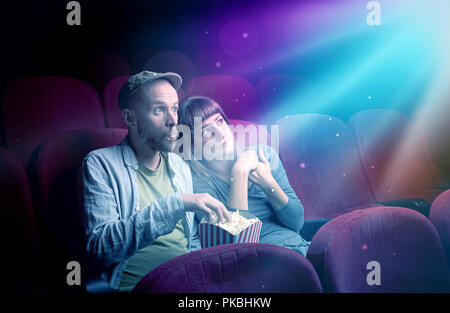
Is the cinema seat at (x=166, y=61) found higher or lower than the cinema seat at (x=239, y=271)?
higher

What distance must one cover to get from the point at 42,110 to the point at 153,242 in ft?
1.66

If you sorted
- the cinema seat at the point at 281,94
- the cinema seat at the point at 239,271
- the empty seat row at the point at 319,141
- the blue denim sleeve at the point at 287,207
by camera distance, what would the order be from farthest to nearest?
the cinema seat at the point at 281,94
the empty seat row at the point at 319,141
the blue denim sleeve at the point at 287,207
the cinema seat at the point at 239,271

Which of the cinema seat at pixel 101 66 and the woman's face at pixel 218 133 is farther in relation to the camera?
the cinema seat at pixel 101 66

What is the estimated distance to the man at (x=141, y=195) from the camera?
1.81 feet

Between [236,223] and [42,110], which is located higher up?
[42,110]

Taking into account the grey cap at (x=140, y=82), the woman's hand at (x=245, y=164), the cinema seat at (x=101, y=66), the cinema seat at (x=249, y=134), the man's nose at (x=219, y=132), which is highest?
the cinema seat at (x=101, y=66)

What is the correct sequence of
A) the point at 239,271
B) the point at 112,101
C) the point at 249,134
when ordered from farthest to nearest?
the point at 112,101, the point at 249,134, the point at 239,271

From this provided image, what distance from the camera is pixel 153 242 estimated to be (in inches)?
23.3

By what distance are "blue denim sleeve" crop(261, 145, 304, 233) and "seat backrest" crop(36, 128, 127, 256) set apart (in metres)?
0.37

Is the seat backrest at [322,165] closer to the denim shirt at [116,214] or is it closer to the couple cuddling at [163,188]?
the couple cuddling at [163,188]

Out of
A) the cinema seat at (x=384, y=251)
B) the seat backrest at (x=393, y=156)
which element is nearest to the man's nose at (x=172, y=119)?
the cinema seat at (x=384, y=251)

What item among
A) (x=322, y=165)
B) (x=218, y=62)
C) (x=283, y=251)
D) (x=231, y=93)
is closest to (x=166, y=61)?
(x=218, y=62)

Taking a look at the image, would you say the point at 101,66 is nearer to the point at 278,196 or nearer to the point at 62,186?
the point at 62,186
